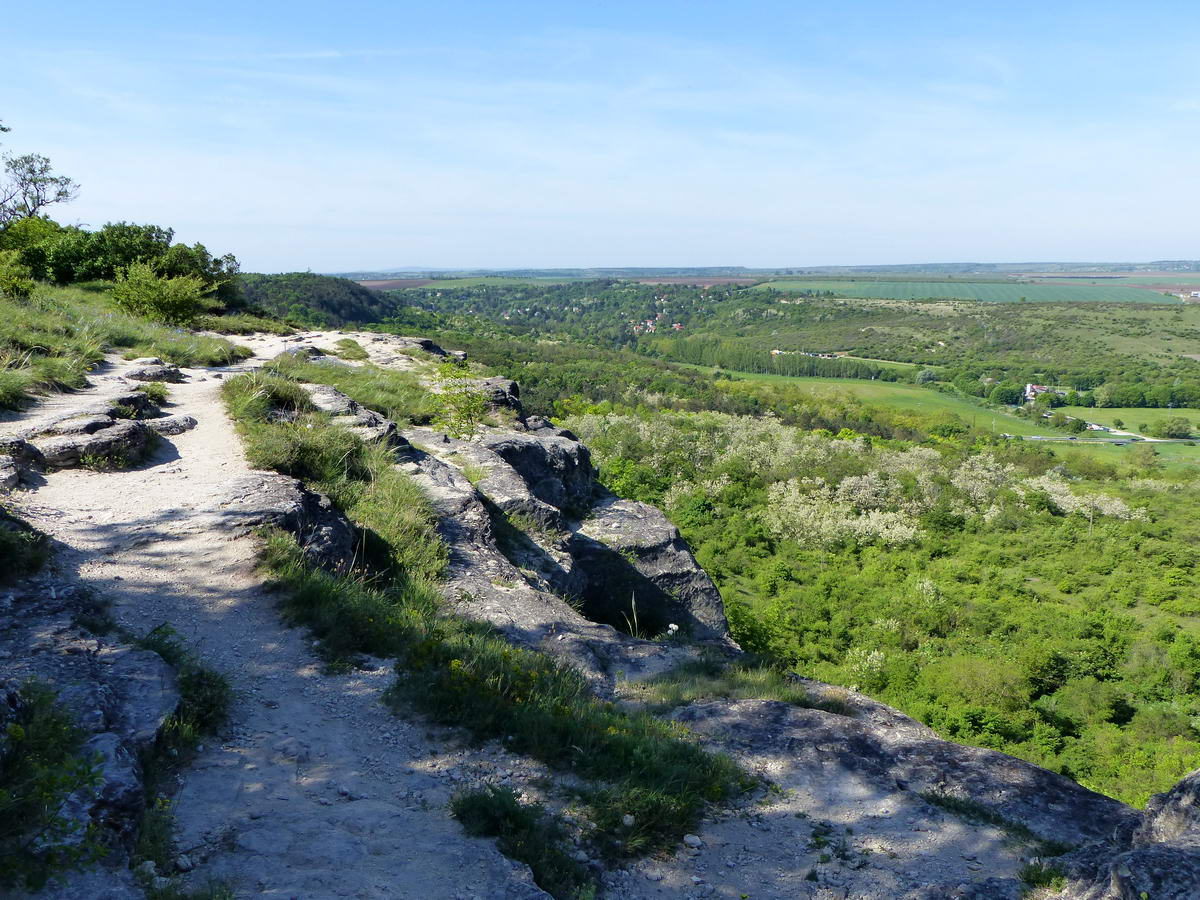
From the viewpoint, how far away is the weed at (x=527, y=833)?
3553mm

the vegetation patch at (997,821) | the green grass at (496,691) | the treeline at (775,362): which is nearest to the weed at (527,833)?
the green grass at (496,691)

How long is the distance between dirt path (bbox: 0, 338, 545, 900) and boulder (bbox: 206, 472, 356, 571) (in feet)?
0.78

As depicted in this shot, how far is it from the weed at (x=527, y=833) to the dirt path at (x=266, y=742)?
0.10 meters

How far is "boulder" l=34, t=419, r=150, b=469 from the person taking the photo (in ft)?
25.2

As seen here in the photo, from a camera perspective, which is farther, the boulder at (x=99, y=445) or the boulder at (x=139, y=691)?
the boulder at (x=99, y=445)

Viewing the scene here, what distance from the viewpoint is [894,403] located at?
99062 millimetres

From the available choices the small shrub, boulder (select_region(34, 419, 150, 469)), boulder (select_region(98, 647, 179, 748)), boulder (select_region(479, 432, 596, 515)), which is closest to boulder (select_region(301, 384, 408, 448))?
boulder (select_region(479, 432, 596, 515))

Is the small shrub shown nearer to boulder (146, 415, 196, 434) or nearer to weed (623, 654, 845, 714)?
weed (623, 654, 845, 714)

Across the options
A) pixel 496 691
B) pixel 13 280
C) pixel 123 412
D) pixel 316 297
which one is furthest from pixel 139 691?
pixel 316 297

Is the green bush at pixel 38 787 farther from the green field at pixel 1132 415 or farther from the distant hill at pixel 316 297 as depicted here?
the green field at pixel 1132 415

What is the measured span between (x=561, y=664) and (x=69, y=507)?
5.02 metres

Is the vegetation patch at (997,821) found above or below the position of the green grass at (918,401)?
above

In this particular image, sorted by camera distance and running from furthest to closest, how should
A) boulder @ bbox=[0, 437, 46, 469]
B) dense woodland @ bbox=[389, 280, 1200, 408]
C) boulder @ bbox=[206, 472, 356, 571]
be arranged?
dense woodland @ bbox=[389, 280, 1200, 408]
boulder @ bbox=[0, 437, 46, 469]
boulder @ bbox=[206, 472, 356, 571]

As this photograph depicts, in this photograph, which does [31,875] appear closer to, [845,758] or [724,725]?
[724,725]
